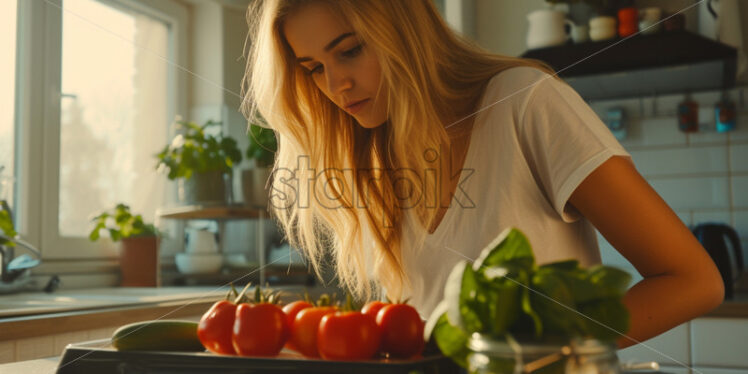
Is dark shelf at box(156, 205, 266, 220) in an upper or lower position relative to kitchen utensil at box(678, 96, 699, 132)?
lower

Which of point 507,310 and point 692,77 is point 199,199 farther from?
point 507,310

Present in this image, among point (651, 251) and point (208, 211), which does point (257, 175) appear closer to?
point (208, 211)

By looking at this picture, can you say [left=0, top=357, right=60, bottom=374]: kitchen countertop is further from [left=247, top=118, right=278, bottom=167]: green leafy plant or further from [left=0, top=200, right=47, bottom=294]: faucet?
[left=247, top=118, right=278, bottom=167]: green leafy plant

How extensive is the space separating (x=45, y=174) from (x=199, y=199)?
39 cm

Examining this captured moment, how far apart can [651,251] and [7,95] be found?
1118 millimetres

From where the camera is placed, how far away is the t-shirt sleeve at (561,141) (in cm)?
55

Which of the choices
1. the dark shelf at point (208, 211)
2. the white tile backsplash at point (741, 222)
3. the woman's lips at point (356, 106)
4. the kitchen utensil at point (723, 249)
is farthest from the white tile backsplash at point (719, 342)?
the dark shelf at point (208, 211)

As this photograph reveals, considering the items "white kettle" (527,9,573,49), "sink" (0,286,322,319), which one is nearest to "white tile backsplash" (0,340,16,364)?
"sink" (0,286,322,319)

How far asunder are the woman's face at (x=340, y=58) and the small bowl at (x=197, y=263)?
0.97m

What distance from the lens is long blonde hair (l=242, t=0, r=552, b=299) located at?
2.28ft

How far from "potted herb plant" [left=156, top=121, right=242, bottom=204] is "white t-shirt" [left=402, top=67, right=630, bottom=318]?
3.11 feet

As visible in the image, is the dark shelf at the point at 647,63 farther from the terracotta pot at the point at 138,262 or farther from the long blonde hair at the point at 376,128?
the terracotta pot at the point at 138,262

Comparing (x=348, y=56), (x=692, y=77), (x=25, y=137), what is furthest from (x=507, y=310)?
(x=692, y=77)

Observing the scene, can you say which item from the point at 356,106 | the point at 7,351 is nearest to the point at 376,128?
the point at 356,106
